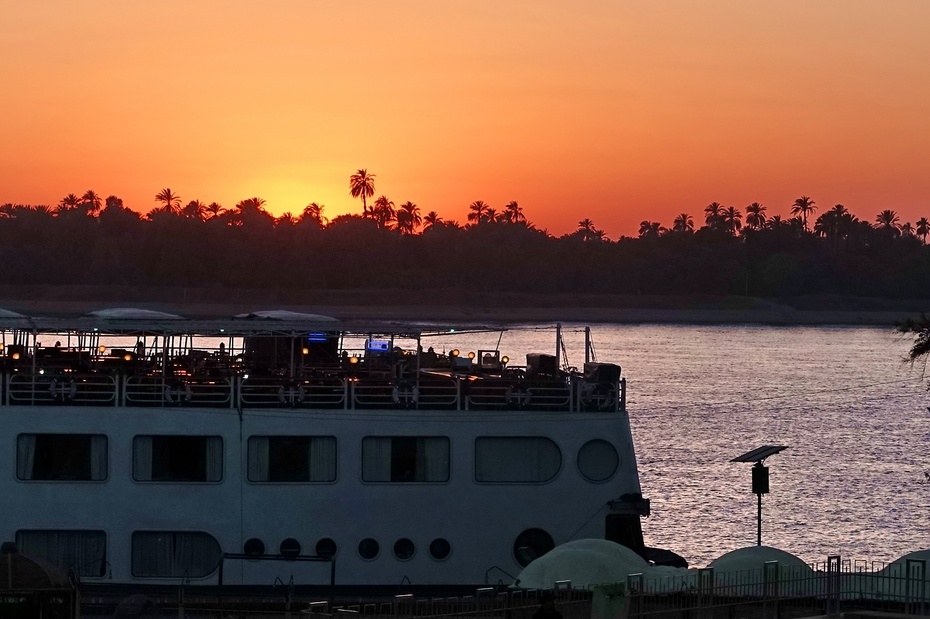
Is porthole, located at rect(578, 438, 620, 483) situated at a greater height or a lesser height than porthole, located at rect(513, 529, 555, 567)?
greater

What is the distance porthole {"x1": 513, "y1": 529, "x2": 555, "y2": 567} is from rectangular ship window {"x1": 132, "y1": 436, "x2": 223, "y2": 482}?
16.3 feet

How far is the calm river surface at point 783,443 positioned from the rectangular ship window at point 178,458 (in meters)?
8.87

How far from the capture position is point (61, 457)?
74.1 feet

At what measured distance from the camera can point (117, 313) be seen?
2842 cm

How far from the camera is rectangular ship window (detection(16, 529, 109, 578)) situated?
22281mm

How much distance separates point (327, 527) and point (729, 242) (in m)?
173

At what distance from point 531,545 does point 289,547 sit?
3929 millimetres

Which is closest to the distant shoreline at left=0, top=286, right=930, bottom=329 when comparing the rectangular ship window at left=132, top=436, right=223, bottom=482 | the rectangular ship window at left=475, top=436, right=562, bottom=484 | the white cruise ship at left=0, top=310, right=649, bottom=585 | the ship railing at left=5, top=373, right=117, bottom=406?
the ship railing at left=5, top=373, right=117, bottom=406

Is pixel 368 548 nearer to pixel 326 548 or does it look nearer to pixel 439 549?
pixel 326 548

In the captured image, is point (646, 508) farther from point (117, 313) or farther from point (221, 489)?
point (117, 313)

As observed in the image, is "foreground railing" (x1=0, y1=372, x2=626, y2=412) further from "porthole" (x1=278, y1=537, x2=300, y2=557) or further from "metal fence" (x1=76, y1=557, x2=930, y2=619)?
"metal fence" (x1=76, y1=557, x2=930, y2=619)

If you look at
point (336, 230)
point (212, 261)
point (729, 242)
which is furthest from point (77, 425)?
point (729, 242)

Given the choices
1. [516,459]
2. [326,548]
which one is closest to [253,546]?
[326,548]

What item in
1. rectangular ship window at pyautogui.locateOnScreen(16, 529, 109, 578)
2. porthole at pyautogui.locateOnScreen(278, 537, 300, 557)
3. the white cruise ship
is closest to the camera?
rectangular ship window at pyautogui.locateOnScreen(16, 529, 109, 578)
